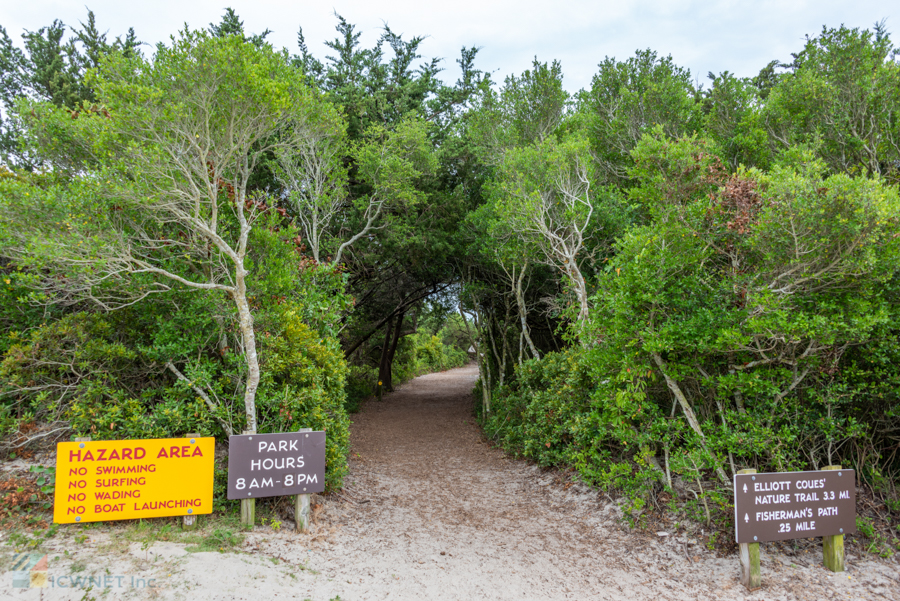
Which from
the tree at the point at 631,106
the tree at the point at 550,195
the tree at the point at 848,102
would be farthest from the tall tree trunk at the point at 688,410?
the tree at the point at 631,106

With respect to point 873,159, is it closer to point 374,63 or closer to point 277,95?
point 277,95

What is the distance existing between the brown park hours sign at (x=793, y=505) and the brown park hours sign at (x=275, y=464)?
458cm

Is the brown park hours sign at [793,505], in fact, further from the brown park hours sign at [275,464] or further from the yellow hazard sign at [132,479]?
the yellow hazard sign at [132,479]

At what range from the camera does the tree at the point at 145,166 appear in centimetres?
518

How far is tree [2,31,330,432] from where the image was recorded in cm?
518

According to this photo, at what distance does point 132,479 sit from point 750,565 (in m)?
6.44

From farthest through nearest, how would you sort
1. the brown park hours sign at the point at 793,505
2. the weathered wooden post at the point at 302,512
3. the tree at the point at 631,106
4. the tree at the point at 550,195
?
the tree at the point at 631,106, the tree at the point at 550,195, the weathered wooden post at the point at 302,512, the brown park hours sign at the point at 793,505

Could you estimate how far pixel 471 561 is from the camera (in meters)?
5.18

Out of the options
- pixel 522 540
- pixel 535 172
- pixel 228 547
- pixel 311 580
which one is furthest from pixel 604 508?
pixel 535 172

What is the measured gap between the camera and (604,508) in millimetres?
6590

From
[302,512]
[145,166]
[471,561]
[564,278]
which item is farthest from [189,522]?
[564,278]

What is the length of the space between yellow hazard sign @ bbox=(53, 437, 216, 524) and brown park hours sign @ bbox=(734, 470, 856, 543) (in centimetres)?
566

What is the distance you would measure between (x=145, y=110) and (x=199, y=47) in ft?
3.29

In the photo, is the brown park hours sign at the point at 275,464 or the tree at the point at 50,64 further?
the tree at the point at 50,64
